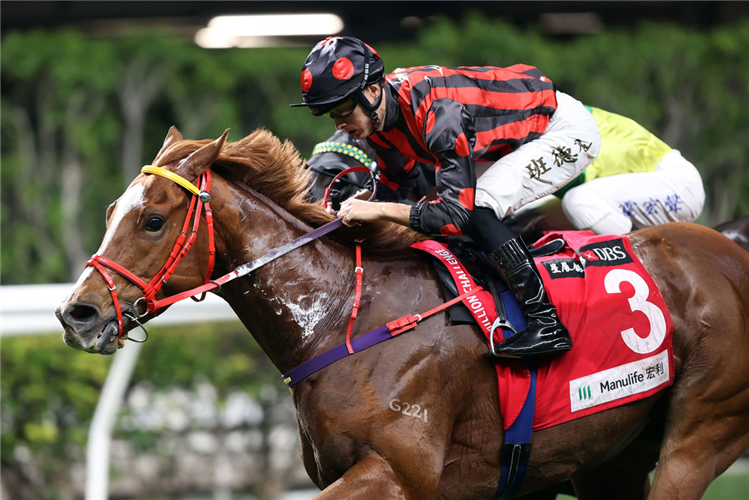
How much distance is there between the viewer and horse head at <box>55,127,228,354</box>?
7.29 feet

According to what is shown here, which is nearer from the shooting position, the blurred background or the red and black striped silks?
the red and black striped silks

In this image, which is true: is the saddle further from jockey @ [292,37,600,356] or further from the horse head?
the horse head

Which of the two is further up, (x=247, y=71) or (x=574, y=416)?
(x=574, y=416)

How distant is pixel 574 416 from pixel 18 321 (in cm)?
284

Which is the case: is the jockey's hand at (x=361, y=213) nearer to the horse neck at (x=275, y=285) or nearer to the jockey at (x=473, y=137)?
the jockey at (x=473, y=137)

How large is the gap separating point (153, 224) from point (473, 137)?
3.43 feet

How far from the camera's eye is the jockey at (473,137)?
8.06 ft

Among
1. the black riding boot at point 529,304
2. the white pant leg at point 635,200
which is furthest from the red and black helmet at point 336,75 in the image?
the white pant leg at point 635,200

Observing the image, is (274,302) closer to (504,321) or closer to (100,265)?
(100,265)

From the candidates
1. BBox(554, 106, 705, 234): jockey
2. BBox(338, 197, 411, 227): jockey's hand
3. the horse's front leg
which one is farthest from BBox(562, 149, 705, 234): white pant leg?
the horse's front leg

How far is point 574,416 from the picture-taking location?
262 cm

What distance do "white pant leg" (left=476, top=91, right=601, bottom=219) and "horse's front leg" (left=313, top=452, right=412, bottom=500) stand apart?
2.95ft

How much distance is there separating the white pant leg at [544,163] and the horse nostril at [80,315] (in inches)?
48.8

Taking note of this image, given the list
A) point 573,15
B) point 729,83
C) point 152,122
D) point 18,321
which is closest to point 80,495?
point 18,321
